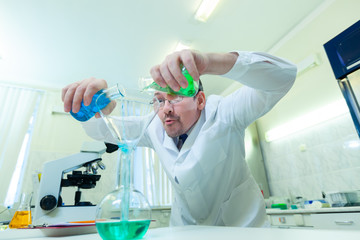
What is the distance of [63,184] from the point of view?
3.20 feet

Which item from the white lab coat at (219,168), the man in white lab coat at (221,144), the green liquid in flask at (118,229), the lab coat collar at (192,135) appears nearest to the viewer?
the green liquid in flask at (118,229)

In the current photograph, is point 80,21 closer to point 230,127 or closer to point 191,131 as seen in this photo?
point 191,131

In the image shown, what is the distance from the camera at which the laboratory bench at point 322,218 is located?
4.42 ft

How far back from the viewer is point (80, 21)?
2.27 metres

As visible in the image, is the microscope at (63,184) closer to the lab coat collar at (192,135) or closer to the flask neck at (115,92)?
the lab coat collar at (192,135)

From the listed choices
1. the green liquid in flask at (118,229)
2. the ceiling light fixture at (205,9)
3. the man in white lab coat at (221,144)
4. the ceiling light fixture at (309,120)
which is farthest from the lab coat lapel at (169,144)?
the ceiling light fixture at (309,120)

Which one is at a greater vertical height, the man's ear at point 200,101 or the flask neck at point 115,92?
the man's ear at point 200,101

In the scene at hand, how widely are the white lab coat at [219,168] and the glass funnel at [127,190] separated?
1.90 feet

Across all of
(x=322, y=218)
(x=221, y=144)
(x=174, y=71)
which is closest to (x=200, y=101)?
(x=221, y=144)

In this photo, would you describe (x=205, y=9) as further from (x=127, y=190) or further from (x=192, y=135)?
(x=127, y=190)

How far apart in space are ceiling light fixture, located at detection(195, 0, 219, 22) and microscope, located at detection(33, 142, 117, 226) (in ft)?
5.98

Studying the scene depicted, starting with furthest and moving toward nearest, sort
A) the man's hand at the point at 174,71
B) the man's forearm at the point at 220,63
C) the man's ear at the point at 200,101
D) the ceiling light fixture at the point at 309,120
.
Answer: the ceiling light fixture at the point at 309,120
the man's ear at the point at 200,101
the man's forearm at the point at 220,63
the man's hand at the point at 174,71

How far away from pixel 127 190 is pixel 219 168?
2.28 feet

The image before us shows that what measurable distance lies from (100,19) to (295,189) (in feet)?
9.46
